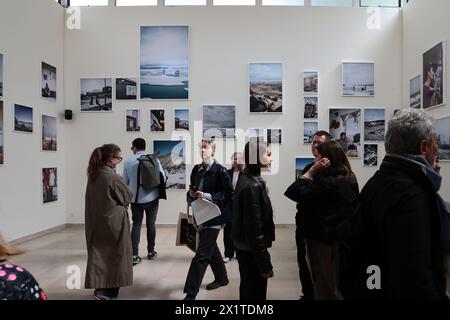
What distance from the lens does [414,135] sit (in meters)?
1.97

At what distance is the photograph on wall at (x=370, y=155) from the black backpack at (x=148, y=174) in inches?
241

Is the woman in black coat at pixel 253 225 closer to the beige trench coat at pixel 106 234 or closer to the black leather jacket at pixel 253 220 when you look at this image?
the black leather jacket at pixel 253 220

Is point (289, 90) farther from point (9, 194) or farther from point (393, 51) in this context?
point (9, 194)

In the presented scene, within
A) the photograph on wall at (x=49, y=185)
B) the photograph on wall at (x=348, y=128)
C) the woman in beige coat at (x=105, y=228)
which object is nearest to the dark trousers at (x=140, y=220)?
the woman in beige coat at (x=105, y=228)

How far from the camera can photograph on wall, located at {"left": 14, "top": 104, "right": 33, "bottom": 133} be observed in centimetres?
848

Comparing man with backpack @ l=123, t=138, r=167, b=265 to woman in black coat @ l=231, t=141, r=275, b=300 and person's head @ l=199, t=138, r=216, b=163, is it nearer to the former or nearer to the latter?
person's head @ l=199, t=138, r=216, b=163

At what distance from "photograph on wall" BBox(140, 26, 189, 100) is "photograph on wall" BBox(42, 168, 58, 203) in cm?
318

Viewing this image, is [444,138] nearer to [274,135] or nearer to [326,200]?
[274,135]

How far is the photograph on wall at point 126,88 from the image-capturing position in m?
10.7

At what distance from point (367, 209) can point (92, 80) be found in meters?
10.1

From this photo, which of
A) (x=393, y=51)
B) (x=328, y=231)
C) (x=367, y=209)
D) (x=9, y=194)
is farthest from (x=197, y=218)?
(x=393, y=51)

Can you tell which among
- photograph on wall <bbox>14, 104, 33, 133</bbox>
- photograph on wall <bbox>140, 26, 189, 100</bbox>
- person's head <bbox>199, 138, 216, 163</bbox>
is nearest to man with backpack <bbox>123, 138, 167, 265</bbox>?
person's head <bbox>199, 138, 216, 163</bbox>

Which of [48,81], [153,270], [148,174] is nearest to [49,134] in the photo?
[48,81]

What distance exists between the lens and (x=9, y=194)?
8211 millimetres
